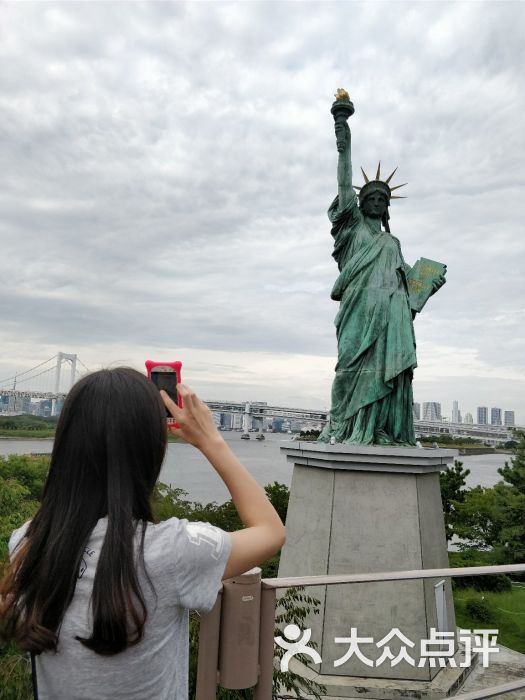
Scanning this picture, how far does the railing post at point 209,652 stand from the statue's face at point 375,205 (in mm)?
7135

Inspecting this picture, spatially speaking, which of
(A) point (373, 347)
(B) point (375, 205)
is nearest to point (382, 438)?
(A) point (373, 347)

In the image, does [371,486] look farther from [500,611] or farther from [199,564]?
[199,564]

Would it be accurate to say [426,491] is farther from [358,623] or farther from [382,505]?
[358,623]

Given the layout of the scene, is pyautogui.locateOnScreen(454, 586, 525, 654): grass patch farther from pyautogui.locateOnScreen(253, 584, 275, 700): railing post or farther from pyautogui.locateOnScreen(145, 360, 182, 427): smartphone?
pyautogui.locateOnScreen(145, 360, 182, 427): smartphone

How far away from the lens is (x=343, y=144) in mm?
7461

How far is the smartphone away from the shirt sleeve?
0.30 meters

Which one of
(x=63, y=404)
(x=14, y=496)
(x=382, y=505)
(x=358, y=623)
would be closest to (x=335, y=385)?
(x=382, y=505)

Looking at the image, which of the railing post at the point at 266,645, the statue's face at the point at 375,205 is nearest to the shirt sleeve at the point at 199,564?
the railing post at the point at 266,645

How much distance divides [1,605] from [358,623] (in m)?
5.41

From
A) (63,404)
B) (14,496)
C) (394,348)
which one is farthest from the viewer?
(14,496)

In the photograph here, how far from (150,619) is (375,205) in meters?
7.58

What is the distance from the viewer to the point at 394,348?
281 inches

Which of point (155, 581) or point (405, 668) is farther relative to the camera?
point (405, 668)

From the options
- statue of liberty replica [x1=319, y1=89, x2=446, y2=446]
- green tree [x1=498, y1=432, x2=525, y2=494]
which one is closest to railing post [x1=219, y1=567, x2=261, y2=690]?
statue of liberty replica [x1=319, y1=89, x2=446, y2=446]
